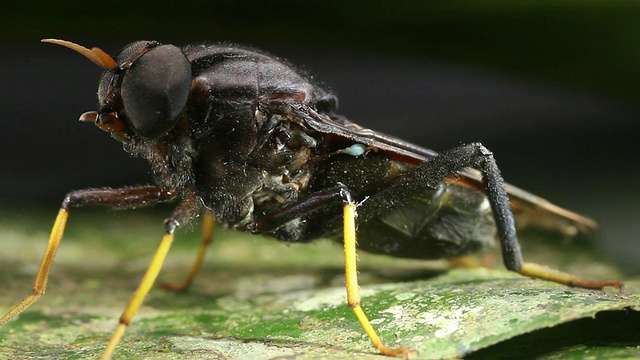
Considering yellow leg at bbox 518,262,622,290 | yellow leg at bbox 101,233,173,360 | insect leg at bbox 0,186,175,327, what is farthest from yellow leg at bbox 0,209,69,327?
yellow leg at bbox 518,262,622,290

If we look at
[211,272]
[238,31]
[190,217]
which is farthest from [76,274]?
[238,31]

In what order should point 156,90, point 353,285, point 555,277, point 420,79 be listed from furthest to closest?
point 420,79 → point 555,277 → point 156,90 → point 353,285

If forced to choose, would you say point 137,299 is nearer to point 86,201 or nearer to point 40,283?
point 40,283

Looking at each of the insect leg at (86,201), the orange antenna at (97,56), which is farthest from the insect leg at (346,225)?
the orange antenna at (97,56)

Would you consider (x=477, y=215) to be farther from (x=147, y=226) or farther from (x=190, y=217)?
(x=147, y=226)

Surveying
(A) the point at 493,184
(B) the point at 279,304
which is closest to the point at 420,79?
(A) the point at 493,184

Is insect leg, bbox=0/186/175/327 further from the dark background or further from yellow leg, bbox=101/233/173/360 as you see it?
the dark background
